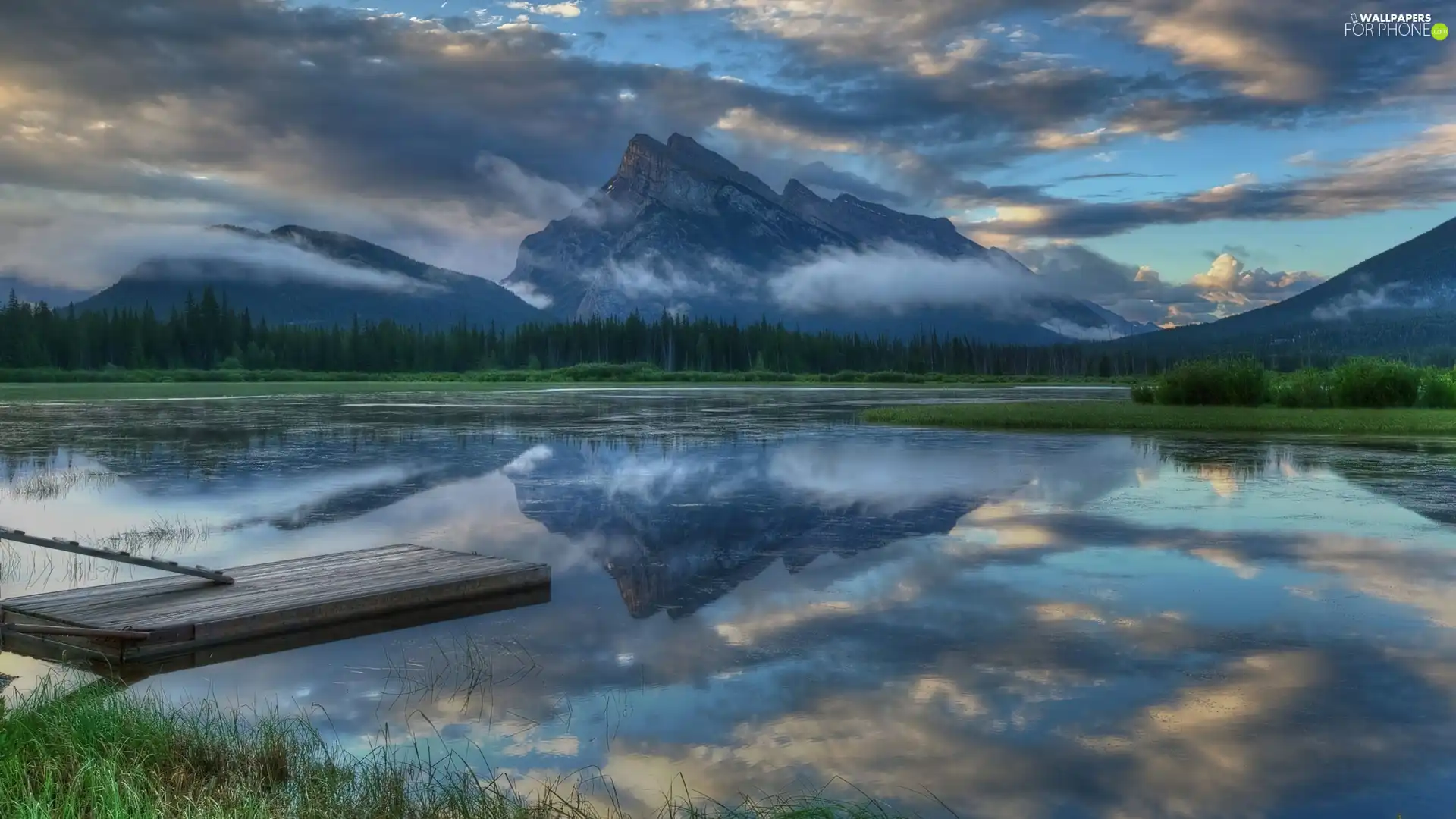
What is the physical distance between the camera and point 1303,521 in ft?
58.5

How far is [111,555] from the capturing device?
11.2 metres

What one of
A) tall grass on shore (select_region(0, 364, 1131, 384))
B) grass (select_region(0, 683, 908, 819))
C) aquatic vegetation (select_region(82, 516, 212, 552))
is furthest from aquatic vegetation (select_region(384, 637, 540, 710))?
tall grass on shore (select_region(0, 364, 1131, 384))

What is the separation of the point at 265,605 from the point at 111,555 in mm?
1624

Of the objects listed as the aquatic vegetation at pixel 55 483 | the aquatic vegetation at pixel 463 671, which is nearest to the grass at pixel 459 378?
the aquatic vegetation at pixel 55 483

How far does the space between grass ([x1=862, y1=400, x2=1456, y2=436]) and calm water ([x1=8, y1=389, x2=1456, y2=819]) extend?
13.5m

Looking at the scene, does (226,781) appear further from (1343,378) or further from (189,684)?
(1343,378)

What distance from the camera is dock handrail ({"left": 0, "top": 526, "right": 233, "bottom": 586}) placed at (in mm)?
10102

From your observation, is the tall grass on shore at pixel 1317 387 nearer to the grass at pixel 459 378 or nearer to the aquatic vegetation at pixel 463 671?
the aquatic vegetation at pixel 463 671

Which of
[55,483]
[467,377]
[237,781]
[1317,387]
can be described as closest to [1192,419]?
[1317,387]

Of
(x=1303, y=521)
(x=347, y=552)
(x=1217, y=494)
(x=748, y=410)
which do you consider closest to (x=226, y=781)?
(x=347, y=552)

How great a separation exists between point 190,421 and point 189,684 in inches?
1522

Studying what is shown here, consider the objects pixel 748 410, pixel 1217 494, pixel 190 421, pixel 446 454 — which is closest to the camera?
pixel 1217 494

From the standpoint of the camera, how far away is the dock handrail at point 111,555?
10.1m

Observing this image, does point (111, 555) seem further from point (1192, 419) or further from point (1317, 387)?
point (1317, 387)
